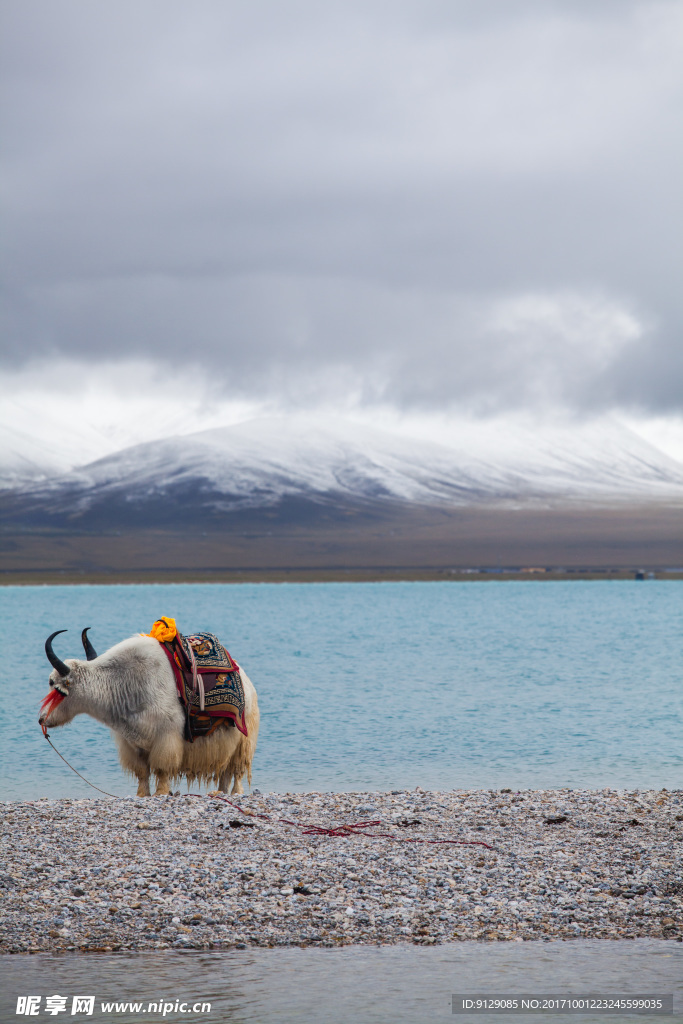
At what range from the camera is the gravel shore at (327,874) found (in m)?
7.35

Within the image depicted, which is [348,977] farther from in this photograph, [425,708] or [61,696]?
[425,708]

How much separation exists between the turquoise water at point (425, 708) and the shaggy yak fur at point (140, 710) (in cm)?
339

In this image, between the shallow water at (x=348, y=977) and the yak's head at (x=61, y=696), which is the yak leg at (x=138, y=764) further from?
the shallow water at (x=348, y=977)

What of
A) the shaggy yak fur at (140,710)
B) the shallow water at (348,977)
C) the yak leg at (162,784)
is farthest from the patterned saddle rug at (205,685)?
the shallow water at (348,977)

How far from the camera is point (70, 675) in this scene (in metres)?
12.3

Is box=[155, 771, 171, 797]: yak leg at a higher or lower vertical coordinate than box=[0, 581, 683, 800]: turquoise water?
higher

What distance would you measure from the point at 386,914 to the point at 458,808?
380cm

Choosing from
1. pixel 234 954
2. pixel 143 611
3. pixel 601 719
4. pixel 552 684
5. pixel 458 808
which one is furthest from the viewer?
pixel 143 611

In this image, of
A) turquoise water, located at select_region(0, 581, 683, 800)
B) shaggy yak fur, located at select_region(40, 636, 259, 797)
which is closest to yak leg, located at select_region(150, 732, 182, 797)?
shaggy yak fur, located at select_region(40, 636, 259, 797)

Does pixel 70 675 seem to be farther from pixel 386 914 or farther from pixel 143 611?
pixel 143 611

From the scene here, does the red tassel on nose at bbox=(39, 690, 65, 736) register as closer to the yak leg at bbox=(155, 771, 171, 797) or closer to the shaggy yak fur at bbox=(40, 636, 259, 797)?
the shaggy yak fur at bbox=(40, 636, 259, 797)

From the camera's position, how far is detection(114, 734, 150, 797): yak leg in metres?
12.4

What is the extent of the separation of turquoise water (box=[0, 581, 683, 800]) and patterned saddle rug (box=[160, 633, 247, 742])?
12.1 ft

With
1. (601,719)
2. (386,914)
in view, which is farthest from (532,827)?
(601,719)
